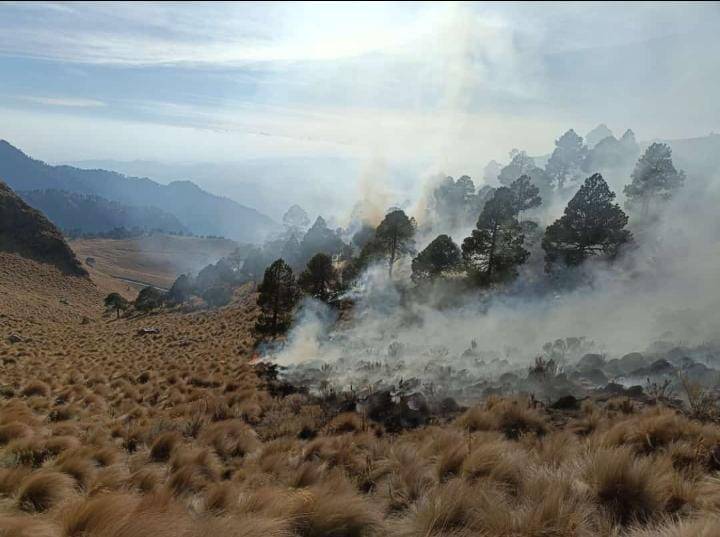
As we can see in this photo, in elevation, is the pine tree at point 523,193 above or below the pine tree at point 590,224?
above

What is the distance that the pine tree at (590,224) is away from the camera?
2988 centimetres

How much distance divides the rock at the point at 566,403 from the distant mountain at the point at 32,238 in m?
A: 118

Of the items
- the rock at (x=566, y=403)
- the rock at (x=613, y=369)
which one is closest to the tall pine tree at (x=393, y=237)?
the rock at (x=613, y=369)

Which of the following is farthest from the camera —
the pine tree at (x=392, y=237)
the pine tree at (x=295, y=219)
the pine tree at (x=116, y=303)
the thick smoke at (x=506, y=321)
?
the pine tree at (x=295, y=219)

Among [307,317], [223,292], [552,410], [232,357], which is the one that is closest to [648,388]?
[552,410]

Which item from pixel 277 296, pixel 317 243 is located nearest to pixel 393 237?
pixel 277 296

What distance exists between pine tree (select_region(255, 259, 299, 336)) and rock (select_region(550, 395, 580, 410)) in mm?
22368

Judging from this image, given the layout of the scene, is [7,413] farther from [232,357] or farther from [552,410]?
[232,357]

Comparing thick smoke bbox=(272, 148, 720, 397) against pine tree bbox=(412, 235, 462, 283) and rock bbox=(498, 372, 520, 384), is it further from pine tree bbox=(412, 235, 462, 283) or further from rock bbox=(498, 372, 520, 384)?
pine tree bbox=(412, 235, 462, 283)

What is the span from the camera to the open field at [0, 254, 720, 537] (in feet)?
13.0

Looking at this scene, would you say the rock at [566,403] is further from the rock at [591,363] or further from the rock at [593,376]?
the rock at [591,363]

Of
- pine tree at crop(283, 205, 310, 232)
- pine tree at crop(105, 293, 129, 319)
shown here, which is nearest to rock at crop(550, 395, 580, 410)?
pine tree at crop(105, 293, 129, 319)

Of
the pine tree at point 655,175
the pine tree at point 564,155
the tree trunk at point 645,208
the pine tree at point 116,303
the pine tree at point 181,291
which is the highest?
the pine tree at point 564,155

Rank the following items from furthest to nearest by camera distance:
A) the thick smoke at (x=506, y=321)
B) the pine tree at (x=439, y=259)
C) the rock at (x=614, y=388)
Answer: the pine tree at (x=439, y=259) < the thick smoke at (x=506, y=321) < the rock at (x=614, y=388)
